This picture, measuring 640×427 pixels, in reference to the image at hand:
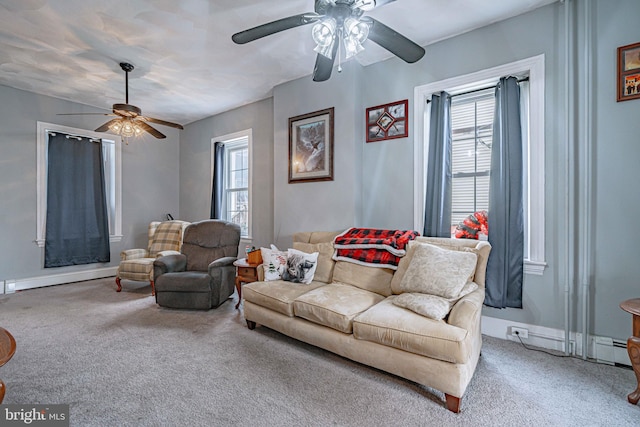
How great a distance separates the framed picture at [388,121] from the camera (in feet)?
10.7

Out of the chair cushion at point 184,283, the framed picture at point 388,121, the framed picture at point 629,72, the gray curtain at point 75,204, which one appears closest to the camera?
the framed picture at point 629,72

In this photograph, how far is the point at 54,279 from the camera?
4598 millimetres

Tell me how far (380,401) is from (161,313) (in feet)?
8.82

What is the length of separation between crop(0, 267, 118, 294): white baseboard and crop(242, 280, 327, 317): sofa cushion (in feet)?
12.1

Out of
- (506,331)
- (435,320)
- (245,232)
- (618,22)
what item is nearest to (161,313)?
(245,232)

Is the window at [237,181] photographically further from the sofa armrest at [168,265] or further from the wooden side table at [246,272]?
the wooden side table at [246,272]

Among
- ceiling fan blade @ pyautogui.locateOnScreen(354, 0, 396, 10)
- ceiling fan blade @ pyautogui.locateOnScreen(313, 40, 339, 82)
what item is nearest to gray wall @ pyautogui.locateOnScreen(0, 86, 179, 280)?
ceiling fan blade @ pyautogui.locateOnScreen(313, 40, 339, 82)

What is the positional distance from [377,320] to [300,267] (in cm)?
115

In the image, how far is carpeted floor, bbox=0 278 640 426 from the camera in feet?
5.56

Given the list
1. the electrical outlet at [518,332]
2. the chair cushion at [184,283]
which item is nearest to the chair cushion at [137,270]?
the chair cushion at [184,283]

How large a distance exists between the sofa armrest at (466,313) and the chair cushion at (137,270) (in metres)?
3.85

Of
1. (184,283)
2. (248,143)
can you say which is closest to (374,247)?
(184,283)

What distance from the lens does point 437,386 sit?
1.76m

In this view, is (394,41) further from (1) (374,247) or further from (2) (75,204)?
(2) (75,204)
